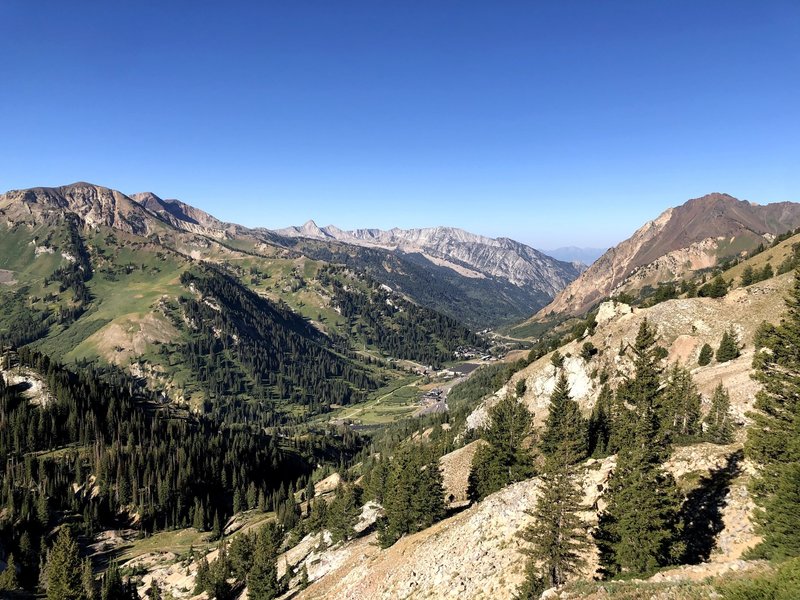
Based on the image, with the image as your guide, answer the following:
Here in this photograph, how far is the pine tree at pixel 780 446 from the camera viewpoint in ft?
111

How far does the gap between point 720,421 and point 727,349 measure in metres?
41.9

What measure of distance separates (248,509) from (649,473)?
163 metres

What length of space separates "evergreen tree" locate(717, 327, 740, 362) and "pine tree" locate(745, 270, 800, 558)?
242 feet

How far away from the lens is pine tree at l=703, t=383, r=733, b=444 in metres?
65.1

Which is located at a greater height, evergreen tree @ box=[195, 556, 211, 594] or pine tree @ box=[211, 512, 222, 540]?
evergreen tree @ box=[195, 556, 211, 594]

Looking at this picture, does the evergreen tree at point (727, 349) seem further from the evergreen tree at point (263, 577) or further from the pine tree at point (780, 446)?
the evergreen tree at point (263, 577)

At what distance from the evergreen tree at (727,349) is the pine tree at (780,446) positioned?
73819mm

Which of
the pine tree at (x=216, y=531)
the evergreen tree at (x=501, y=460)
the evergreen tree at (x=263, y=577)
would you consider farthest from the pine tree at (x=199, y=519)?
the evergreen tree at (x=501, y=460)

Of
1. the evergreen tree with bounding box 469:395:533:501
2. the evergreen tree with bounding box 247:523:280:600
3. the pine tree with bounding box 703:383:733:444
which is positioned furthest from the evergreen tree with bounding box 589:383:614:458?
the evergreen tree with bounding box 247:523:280:600

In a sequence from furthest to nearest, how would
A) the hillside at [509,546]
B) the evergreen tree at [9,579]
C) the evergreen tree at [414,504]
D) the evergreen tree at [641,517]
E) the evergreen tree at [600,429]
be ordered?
the evergreen tree at [9,579]
the evergreen tree at [600,429]
the evergreen tree at [414,504]
the hillside at [509,546]
the evergreen tree at [641,517]

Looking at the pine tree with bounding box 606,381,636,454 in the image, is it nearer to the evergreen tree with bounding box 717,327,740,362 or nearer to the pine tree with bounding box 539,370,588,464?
the pine tree with bounding box 539,370,588,464

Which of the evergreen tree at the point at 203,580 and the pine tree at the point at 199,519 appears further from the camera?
the pine tree at the point at 199,519

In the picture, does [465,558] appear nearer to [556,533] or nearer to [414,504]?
[556,533]

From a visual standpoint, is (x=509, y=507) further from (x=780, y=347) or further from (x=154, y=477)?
(x=154, y=477)
